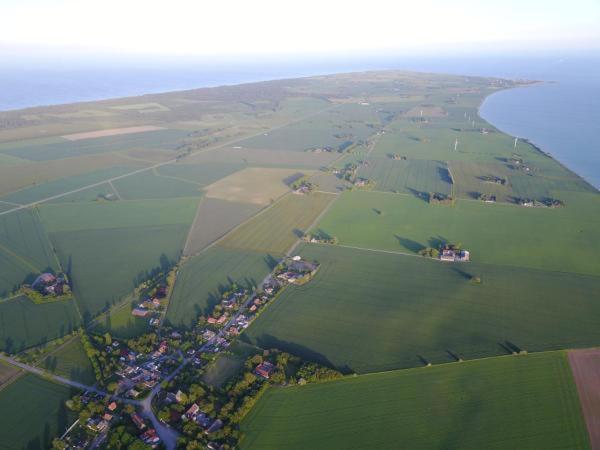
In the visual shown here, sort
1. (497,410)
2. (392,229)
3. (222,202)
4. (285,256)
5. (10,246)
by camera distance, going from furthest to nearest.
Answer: (222,202) < (392,229) < (10,246) < (285,256) < (497,410)

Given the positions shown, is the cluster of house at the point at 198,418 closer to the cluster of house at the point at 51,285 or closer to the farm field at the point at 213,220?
the cluster of house at the point at 51,285

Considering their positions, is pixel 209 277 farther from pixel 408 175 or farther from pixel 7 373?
pixel 408 175

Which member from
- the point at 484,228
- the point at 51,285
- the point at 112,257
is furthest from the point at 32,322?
the point at 484,228

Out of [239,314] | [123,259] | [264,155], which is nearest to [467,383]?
[239,314]

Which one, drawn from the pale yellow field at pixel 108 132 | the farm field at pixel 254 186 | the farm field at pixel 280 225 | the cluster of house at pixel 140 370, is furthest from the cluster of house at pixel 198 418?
the pale yellow field at pixel 108 132

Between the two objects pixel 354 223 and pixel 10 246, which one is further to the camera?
pixel 354 223

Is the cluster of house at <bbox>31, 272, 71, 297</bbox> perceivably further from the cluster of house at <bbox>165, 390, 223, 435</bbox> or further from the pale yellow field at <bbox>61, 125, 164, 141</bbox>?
the pale yellow field at <bbox>61, 125, 164, 141</bbox>

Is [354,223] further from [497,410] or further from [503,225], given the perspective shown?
[497,410]
